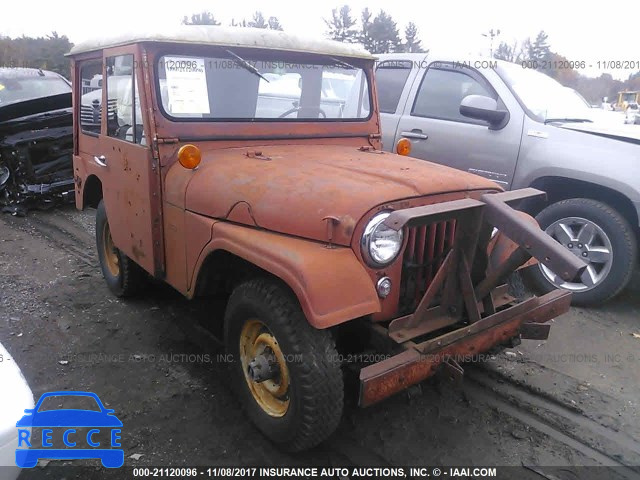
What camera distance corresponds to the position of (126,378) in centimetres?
343

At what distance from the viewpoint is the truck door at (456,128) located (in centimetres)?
484

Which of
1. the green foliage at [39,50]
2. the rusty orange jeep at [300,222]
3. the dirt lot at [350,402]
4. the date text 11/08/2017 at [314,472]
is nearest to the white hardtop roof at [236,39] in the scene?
the rusty orange jeep at [300,222]

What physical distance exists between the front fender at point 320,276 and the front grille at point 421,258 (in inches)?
12.0

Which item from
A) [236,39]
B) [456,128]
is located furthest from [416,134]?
[236,39]

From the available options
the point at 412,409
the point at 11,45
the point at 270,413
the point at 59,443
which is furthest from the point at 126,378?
the point at 11,45

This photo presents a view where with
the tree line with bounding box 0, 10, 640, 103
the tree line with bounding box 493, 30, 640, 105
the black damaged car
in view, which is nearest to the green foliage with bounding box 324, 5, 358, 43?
the tree line with bounding box 0, 10, 640, 103

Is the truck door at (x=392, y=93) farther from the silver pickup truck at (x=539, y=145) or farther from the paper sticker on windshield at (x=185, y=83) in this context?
the paper sticker on windshield at (x=185, y=83)

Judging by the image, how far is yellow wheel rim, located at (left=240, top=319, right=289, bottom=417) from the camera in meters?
2.64

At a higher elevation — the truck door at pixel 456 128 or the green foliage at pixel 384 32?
the green foliage at pixel 384 32

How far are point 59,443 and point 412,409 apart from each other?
77.9 inches

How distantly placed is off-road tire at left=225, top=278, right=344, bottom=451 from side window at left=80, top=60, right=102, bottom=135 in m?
2.38

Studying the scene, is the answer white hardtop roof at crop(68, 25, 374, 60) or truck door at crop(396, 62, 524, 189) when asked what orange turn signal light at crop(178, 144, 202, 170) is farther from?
truck door at crop(396, 62, 524, 189)

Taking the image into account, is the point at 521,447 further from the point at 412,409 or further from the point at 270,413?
the point at 270,413

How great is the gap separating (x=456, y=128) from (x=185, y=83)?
9.36 ft
